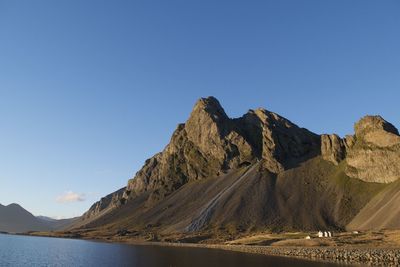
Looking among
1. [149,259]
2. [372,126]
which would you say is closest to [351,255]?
[149,259]

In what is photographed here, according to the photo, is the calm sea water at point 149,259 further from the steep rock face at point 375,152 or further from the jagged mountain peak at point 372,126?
the jagged mountain peak at point 372,126

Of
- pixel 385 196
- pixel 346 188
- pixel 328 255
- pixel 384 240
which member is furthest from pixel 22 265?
pixel 346 188

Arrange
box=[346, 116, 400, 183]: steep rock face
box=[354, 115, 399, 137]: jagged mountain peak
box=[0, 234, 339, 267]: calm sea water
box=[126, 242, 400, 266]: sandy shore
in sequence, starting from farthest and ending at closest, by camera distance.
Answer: box=[354, 115, 399, 137]: jagged mountain peak < box=[346, 116, 400, 183]: steep rock face < box=[0, 234, 339, 267]: calm sea water < box=[126, 242, 400, 266]: sandy shore

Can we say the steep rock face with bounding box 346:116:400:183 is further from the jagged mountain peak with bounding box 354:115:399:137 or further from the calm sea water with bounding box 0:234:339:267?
the calm sea water with bounding box 0:234:339:267

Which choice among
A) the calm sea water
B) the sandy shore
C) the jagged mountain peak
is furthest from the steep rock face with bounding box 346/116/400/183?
the calm sea water

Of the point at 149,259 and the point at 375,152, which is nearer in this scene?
the point at 149,259

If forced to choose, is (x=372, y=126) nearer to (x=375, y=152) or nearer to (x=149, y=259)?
(x=375, y=152)

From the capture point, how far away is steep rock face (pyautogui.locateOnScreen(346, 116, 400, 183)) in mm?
167750

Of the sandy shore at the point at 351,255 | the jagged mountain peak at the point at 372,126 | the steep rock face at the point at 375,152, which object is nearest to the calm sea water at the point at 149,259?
the sandy shore at the point at 351,255

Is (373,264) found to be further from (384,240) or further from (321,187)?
(321,187)

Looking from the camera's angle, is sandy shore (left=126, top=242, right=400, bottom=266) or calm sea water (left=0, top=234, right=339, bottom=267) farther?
calm sea water (left=0, top=234, right=339, bottom=267)

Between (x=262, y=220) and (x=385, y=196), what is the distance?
156 feet

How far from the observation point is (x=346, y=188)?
590 ft

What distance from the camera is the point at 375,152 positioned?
175500mm
